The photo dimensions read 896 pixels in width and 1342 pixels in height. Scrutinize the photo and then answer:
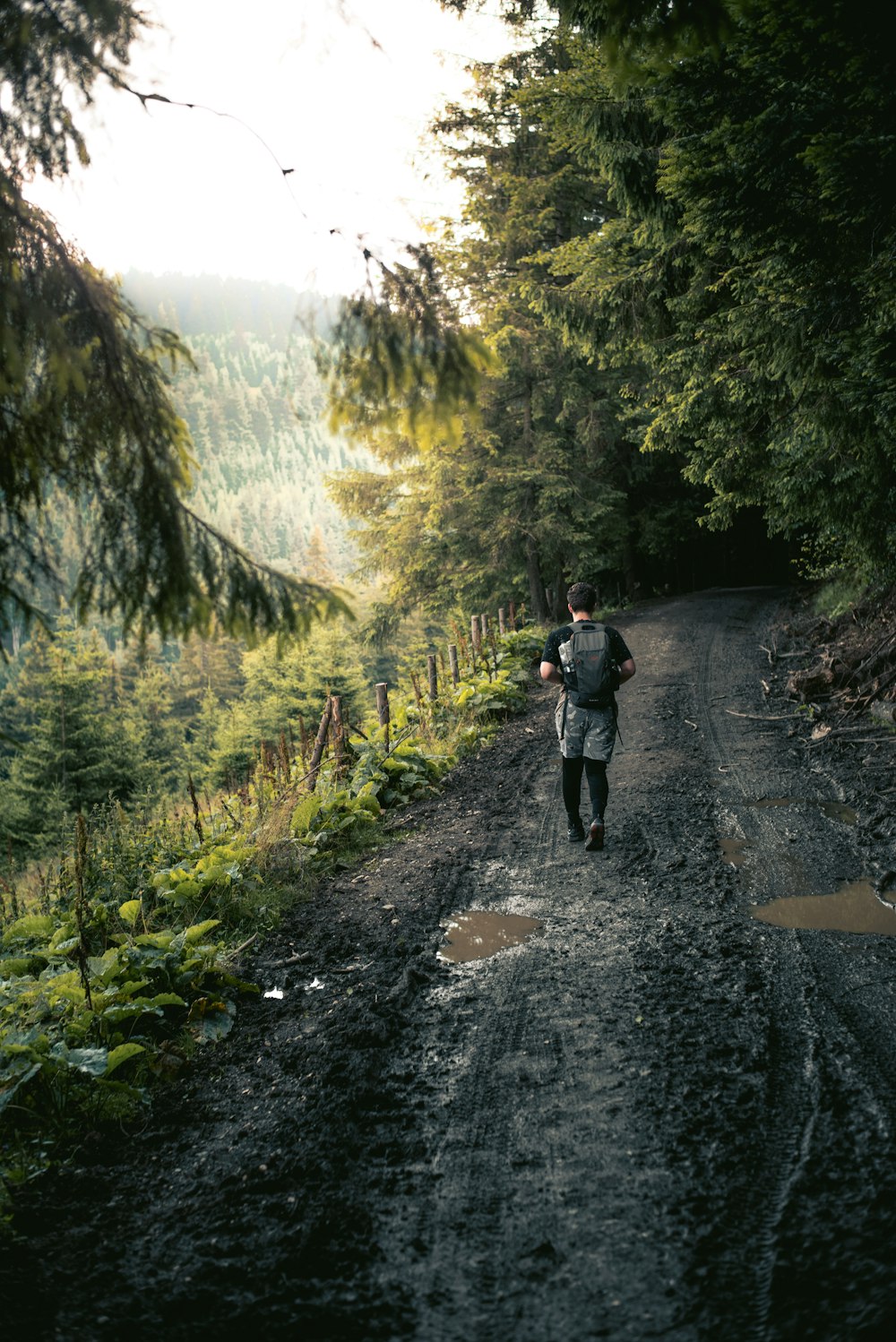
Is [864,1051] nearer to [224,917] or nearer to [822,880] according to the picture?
[822,880]

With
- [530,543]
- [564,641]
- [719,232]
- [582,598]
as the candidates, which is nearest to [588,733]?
[564,641]

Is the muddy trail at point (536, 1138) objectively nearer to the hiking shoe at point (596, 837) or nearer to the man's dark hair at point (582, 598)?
the hiking shoe at point (596, 837)

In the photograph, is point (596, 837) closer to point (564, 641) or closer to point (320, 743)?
point (564, 641)

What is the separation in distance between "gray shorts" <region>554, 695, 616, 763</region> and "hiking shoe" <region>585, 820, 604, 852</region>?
528 mm

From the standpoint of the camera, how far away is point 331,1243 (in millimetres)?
2625

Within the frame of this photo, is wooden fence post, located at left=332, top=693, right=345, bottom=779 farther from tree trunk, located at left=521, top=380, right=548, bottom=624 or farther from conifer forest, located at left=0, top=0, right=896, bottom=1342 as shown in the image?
tree trunk, located at left=521, top=380, right=548, bottom=624

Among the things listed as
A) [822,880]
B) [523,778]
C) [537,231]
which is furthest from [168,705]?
[822,880]

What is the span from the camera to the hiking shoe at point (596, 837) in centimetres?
617

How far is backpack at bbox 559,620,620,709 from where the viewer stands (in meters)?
6.25

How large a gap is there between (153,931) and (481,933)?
2643 millimetres

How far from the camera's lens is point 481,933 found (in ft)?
16.4

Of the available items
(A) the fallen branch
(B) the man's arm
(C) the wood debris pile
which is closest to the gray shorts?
(B) the man's arm

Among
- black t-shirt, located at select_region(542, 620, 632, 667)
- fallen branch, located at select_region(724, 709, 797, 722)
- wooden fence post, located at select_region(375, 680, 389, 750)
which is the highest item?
black t-shirt, located at select_region(542, 620, 632, 667)

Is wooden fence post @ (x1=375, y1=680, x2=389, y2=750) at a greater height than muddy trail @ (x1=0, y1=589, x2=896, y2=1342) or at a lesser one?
greater
